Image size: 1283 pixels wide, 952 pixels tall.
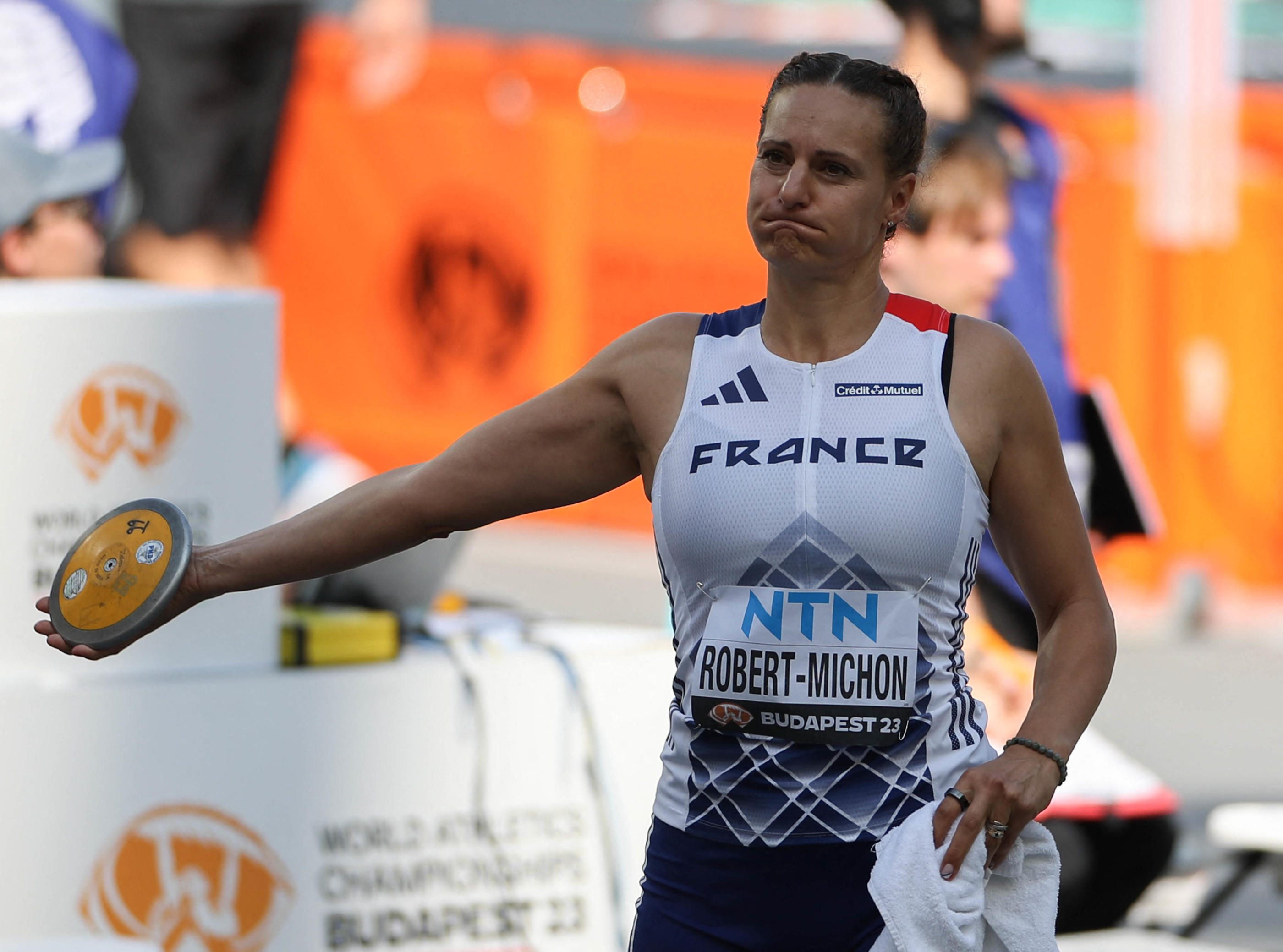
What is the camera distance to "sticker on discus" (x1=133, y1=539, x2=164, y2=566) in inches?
69.9

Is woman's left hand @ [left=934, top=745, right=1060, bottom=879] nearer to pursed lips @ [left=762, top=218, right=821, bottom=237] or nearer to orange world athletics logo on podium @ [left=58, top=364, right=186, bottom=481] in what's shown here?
pursed lips @ [left=762, top=218, right=821, bottom=237]

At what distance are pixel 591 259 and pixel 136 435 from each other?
5.45 m

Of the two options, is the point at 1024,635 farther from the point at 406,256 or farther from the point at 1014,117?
the point at 406,256

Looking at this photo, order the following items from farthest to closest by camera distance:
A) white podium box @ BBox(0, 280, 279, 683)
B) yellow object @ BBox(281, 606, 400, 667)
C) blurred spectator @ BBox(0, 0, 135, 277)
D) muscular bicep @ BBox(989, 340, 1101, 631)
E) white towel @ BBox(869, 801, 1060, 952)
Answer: blurred spectator @ BBox(0, 0, 135, 277), yellow object @ BBox(281, 606, 400, 667), white podium box @ BBox(0, 280, 279, 683), muscular bicep @ BBox(989, 340, 1101, 631), white towel @ BBox(869, 801, 1060, 952)

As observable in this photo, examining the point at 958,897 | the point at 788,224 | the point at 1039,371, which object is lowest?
the point at 958,897

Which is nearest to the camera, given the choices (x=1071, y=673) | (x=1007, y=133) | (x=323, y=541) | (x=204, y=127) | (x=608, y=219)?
(x=1071, y=673)

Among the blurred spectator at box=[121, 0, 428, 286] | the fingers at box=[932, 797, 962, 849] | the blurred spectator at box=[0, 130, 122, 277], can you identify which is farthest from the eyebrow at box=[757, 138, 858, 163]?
the blurred spectator at box=[121, 0, 428, 286]

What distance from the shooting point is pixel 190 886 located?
120 inches

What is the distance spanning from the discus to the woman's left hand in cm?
81

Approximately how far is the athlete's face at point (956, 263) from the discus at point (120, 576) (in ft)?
8.39

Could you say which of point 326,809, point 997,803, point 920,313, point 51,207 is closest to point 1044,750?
point 997,803

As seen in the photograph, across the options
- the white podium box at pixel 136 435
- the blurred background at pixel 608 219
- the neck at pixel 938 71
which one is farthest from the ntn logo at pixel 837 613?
the blurred background at pixel 608 219

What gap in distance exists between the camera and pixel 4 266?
4621mm

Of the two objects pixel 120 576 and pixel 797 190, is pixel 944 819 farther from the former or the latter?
pixel 120 576
